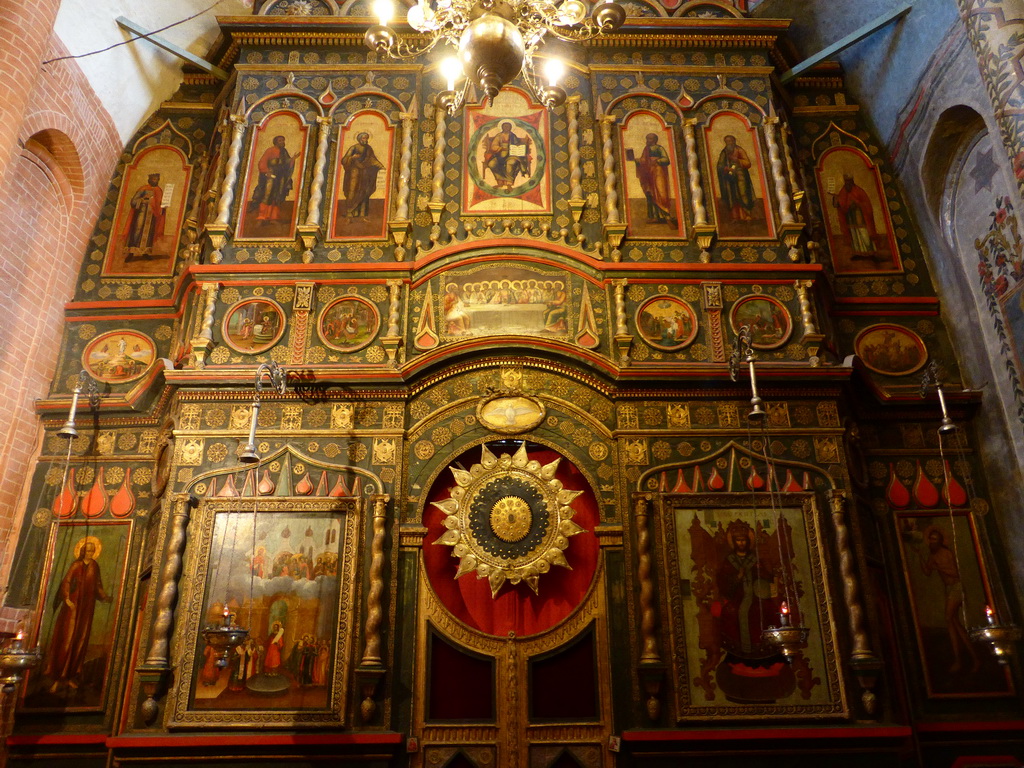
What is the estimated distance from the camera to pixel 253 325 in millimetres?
9641

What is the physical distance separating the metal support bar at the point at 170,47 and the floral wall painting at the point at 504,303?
16.2 feet

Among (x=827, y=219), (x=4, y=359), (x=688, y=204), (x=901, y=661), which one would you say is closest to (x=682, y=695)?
(x=901, y=661)

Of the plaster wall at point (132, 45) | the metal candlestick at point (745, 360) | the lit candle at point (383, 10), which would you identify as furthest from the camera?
the plaster wall at point (132, 45)

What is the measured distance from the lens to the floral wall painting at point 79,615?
877 centimetres

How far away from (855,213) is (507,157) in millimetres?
4776

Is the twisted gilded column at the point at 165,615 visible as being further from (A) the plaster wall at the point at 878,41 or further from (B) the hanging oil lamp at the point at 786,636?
(A) the plaster wall at the point at 878,41

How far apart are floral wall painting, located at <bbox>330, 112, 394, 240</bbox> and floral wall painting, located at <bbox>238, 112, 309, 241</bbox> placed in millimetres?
524

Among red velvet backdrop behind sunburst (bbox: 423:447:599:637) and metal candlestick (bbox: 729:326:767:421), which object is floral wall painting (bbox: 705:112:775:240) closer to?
metal candlestick (bbox: 729:326:767:421)

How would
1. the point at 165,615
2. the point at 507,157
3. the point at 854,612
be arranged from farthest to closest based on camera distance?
the point at 507,157 → the point at 854,612 → the point at 165,615

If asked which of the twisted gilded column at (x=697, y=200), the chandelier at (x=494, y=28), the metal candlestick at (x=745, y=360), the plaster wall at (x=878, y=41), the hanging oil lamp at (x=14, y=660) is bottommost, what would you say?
the hanging oil lamp at (x=14, y=660)

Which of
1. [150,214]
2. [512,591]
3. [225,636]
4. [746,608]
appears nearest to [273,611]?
[225,636]

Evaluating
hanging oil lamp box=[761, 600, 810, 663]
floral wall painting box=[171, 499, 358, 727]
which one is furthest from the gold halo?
hanging oil lamp box=[761, 600, 810, 663]

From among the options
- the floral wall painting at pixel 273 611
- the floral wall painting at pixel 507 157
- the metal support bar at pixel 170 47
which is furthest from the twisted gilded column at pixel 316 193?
the floral wall painting at pixel 273 611

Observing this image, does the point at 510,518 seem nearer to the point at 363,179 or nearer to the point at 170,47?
the point at 363,179
